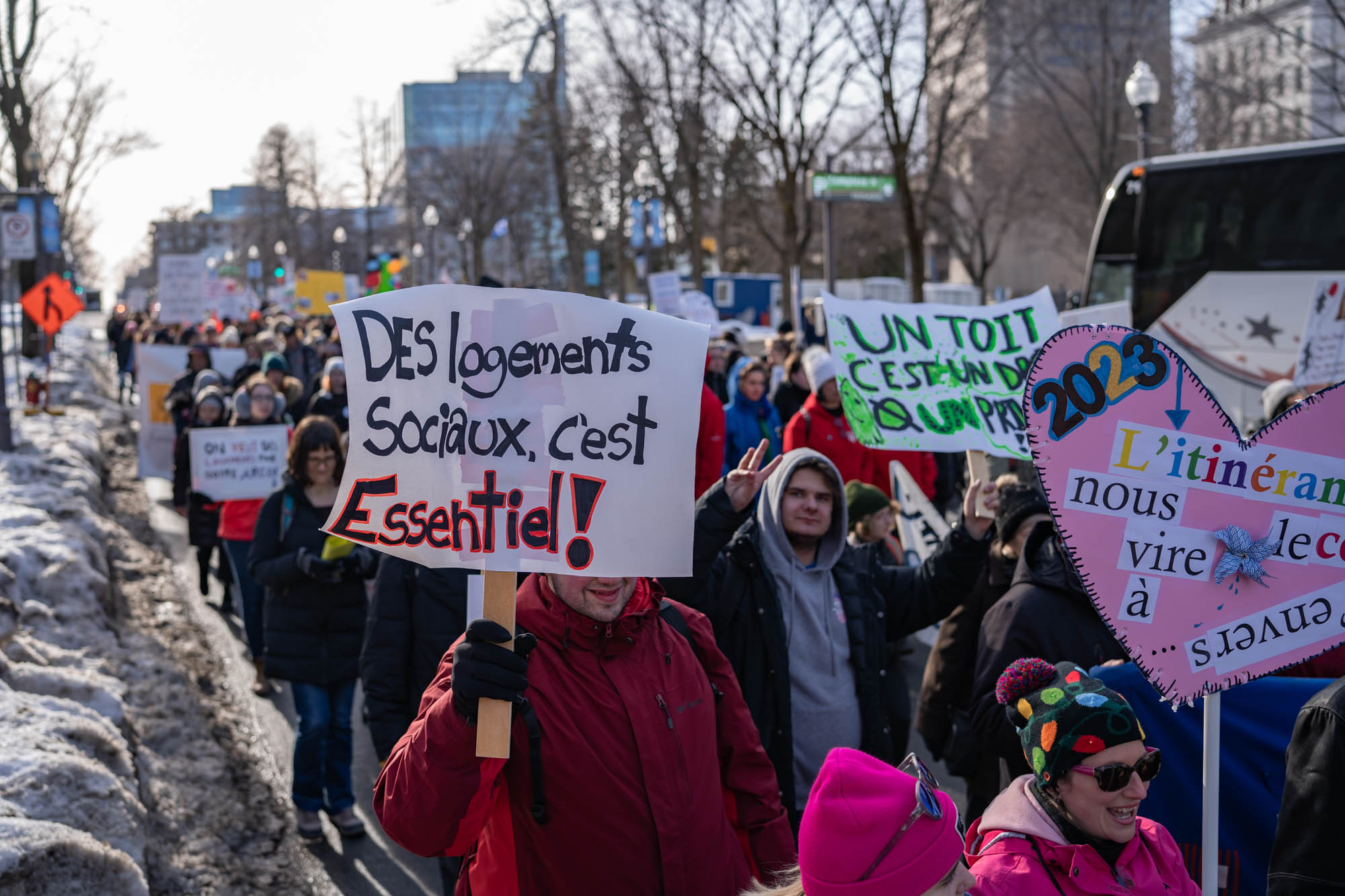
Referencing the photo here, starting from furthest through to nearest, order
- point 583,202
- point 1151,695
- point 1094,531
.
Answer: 1. point 583,202
2. point 1151,695
3. point 1094,531

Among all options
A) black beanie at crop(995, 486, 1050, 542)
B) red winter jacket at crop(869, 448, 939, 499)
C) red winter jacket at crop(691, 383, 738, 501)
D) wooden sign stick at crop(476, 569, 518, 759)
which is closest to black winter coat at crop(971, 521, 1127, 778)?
black beanie at crop(995, 486, 1050, 542)

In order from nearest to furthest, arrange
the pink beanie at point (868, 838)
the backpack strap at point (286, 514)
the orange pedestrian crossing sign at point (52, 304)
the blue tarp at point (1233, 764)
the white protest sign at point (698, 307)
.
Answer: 1. the pink beanie at point (868, 838)
2. the blue tarp at point (1233, 764)
3. the backpack strap at point (286, 514)
4. the white protest sign at point (698, 307)
5. the orange pedestrian crossing sign at point (52, 304)

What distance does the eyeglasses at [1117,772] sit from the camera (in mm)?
2645

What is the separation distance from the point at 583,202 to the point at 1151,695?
158 ft

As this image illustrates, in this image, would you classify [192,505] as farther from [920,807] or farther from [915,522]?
[920,807]

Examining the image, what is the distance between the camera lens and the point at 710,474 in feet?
27.8

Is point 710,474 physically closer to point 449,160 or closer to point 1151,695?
point 1151,695

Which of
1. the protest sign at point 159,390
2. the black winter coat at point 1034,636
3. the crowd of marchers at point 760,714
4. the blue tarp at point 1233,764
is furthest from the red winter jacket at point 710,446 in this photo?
the protest sign at point 159,390

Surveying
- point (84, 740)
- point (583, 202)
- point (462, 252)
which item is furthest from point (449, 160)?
point (84, 740)

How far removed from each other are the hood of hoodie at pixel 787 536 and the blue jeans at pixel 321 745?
2.56 m

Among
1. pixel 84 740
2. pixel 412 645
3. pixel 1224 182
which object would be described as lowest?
pixel 84 740

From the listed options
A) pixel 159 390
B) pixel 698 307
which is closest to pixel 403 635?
pixel 159 390

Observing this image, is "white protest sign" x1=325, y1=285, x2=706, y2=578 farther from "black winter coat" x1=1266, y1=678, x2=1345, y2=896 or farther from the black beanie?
the black beanie

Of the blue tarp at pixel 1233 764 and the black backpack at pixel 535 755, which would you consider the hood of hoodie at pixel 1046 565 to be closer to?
the blue tarp at pixel 1233 764
